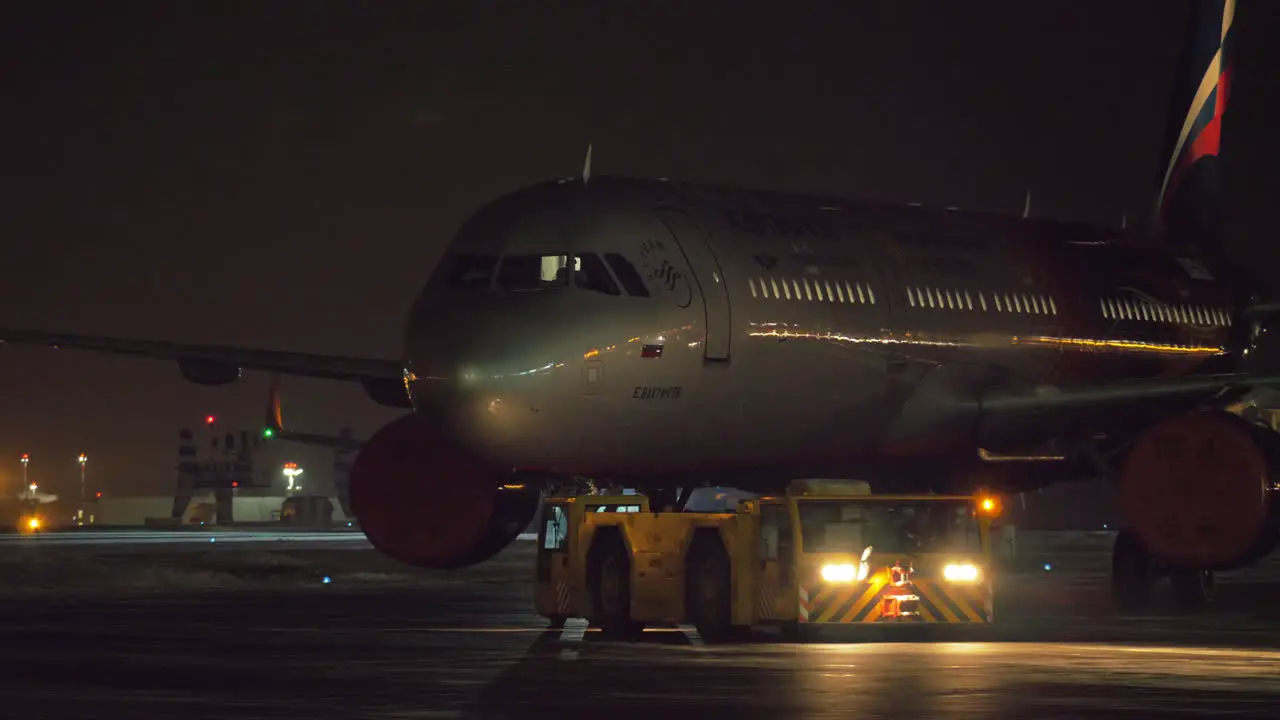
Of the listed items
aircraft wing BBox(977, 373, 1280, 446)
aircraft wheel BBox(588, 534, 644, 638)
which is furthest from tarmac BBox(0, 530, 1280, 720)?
aircraft wing BBox(977, 373, 1280, 446)

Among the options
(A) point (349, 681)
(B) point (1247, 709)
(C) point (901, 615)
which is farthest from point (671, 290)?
(B) point (1247, 709)

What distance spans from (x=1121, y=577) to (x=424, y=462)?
1092cm

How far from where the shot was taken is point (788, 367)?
2722 centimetres

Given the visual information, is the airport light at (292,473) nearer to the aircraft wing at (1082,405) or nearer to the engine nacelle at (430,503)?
the engine nacelle at (430,503)

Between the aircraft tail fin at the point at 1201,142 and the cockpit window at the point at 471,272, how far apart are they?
53.4 feet

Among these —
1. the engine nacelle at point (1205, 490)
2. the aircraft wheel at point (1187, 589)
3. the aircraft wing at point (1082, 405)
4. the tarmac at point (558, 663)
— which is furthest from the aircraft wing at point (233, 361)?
the aircraft wheel at point (1187, 589)

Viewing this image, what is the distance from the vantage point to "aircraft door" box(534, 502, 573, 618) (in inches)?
1008

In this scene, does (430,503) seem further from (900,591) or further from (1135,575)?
(1135,575)

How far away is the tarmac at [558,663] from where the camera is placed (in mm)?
15945

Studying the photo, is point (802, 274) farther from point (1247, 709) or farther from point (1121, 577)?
point (1247, 709)

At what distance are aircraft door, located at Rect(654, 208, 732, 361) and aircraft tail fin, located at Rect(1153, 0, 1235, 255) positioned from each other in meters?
13.9

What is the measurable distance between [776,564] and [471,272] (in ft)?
17.7

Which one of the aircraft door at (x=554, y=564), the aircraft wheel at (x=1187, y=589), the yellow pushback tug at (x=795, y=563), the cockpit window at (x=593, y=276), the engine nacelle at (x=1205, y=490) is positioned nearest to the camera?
the yellow pushback tug at (x=795, y=563)

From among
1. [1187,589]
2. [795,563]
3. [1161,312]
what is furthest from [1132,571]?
[795,563]
